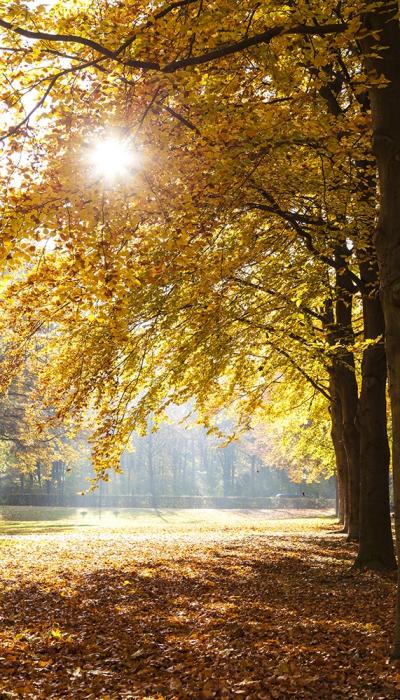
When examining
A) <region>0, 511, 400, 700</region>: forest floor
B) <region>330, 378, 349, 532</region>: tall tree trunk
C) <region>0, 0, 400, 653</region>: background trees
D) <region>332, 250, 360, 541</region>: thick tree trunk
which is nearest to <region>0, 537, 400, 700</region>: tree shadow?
<region>0, 511, 400, 700</region>: forest floor

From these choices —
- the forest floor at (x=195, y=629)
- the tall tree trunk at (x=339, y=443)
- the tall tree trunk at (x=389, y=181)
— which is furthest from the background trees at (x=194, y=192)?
the tall tree trunk at (x=339, y=443)

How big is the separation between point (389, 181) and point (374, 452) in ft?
20.6

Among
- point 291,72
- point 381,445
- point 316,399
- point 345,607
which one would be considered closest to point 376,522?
point 381,445

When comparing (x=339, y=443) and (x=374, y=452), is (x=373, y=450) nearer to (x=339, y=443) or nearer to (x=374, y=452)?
(x=374, y=452)

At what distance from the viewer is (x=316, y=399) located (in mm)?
21844

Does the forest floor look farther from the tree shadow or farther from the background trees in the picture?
the background trees

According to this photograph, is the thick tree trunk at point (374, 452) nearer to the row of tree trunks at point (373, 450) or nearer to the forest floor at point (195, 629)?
the row of tree trunks at point (373, 450)

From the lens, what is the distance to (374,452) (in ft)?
37.2

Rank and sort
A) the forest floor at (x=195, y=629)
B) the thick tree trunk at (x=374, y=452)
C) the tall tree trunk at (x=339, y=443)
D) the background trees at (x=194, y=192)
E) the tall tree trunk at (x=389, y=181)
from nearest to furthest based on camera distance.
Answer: the forest floor at (x=195, y=629) < the tall tree trunk at (x=389, y=181) < the background trees at (x=194, y=192) < the thick tree trunk at (x=374, y=452) < the tall tree trunk at (x=339, y=443)

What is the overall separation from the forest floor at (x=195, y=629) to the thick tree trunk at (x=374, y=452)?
612 mm

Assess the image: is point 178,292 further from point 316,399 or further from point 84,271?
point 316,399

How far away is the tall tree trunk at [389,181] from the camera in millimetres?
6039

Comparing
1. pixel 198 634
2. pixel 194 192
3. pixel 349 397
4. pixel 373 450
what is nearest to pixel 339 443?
pixel 349 397

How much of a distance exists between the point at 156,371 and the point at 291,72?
26.1ft
